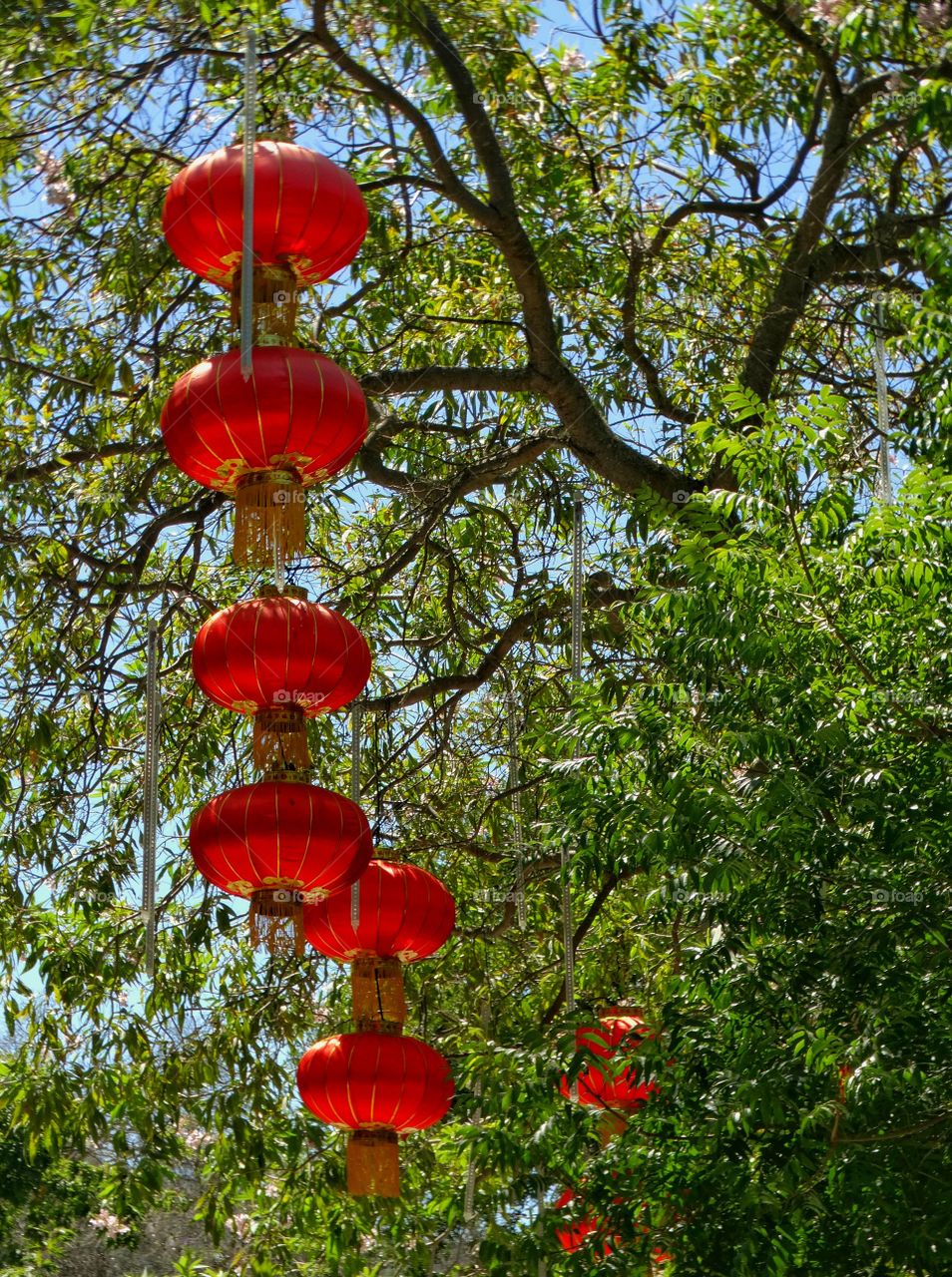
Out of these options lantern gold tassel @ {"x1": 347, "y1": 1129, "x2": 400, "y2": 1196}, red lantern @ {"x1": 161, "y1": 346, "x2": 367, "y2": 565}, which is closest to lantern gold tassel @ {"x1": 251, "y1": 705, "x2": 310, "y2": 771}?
red lantern @ {"x1": 161, "y1": 346, "x2": 367, "y2": 565}

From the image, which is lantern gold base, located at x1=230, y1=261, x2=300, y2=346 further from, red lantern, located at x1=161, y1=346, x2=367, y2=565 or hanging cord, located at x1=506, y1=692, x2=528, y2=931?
hanging cord, located at x1=506, y1=692, x2=528, y2=931

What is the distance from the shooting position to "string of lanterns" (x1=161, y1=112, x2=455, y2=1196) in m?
3.60

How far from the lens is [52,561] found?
16.8 ft

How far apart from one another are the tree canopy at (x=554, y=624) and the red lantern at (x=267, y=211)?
319mm

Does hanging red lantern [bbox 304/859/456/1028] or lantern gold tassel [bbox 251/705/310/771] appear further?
hanging red lantern [bbox 304/859/456/1028]

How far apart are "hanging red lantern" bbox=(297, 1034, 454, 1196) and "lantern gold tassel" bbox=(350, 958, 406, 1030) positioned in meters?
0.05

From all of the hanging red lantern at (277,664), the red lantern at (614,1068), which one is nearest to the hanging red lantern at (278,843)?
the hanging red lantern at (277,664)

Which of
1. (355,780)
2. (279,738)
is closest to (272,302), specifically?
(279,738)

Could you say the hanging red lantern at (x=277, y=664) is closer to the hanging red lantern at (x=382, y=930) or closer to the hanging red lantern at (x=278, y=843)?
the hanging red lantern at (x=278, y=843)

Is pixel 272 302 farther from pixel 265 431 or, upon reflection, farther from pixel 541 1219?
pixel 541 1219

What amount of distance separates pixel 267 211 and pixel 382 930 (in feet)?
6.43

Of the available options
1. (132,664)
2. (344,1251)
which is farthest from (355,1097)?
(132,664)

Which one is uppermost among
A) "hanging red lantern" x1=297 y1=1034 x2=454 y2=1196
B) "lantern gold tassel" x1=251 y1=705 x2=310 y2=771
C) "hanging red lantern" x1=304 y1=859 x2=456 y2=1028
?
"lantern gold tassel" x1=251 y1=705 x2=310 y2=771

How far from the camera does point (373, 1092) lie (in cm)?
463
